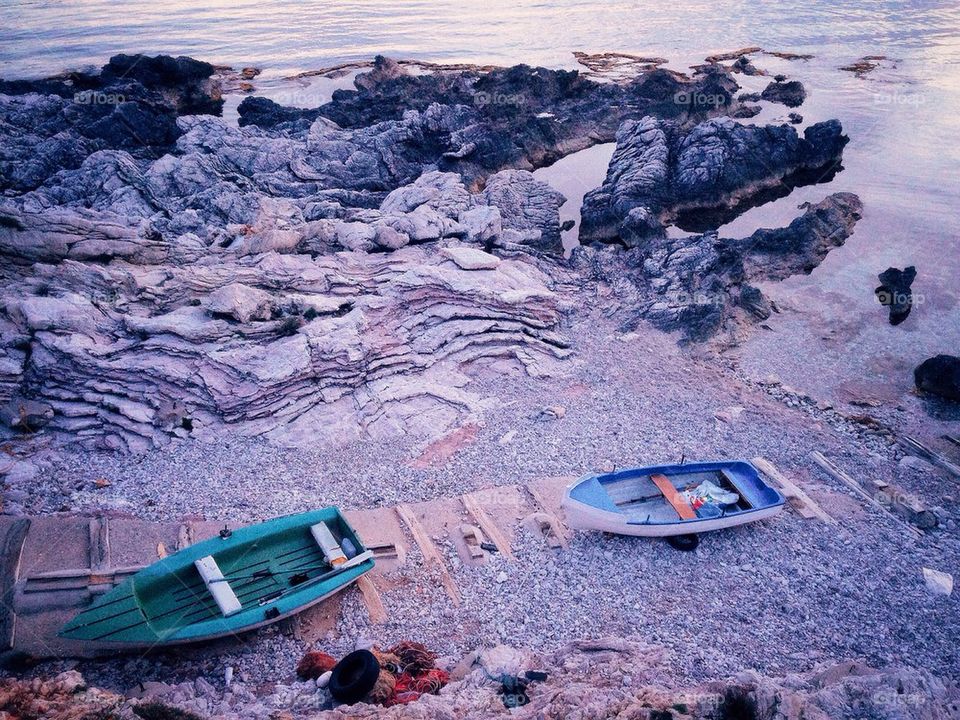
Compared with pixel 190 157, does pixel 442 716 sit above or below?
below

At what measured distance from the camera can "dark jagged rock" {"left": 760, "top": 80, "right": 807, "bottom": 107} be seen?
125 ft

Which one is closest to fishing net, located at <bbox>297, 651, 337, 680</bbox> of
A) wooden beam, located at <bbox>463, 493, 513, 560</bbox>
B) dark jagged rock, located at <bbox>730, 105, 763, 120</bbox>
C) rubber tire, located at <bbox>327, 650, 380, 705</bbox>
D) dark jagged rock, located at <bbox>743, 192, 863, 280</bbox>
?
rubber tire, located at <bbox>327, 650, 380, 705</bbox>

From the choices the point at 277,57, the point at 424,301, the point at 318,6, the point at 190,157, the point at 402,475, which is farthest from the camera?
the point at 318,6

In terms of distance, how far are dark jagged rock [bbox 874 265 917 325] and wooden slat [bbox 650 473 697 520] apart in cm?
A: 1378

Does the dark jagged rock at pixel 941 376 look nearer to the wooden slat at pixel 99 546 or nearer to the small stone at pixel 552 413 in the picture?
the small stone at pixel 552 413

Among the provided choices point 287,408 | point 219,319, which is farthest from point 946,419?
point 219,319

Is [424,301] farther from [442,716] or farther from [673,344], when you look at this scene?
[442,716]

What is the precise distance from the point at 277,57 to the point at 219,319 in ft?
116

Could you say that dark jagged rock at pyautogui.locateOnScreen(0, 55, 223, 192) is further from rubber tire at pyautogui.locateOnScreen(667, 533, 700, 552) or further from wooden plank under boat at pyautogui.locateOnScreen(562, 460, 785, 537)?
rubber tire at pyautogui.locateOnScreen(667, 533, 700, 552)

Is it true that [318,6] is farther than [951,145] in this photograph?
Yes

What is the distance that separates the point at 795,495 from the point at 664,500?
135 inches

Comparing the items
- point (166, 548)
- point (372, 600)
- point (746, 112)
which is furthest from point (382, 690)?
point (746, 112)

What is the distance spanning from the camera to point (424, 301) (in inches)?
790

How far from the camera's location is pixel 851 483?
51.5 feet
